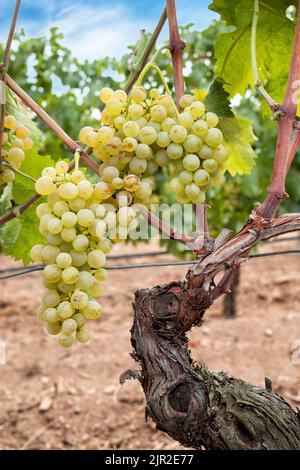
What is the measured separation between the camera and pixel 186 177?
2.82 ft

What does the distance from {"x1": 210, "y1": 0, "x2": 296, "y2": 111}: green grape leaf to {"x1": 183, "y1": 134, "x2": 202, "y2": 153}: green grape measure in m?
0.35

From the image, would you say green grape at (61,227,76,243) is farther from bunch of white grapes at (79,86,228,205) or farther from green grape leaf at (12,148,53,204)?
green grape leaf at (12,148,53,204)

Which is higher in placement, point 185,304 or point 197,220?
point 197,220

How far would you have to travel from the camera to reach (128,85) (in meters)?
1.00

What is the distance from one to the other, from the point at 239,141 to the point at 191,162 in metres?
0.27

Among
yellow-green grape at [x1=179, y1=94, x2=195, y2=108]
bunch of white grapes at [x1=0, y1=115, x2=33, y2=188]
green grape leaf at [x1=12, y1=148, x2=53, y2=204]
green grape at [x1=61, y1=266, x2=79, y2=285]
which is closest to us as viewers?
green grape at [x1=61, y1=266, x2=79, y2=285]

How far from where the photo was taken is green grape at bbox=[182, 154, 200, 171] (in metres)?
0.85

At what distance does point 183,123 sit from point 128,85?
19cm

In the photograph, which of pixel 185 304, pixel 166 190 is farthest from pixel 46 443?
pixel 185 304

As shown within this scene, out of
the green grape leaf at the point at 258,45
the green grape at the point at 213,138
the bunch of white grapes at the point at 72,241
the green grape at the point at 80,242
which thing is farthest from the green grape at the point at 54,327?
the green grape leaf at the point at 258,45

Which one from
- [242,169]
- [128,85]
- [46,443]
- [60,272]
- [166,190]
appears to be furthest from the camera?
[166,190]

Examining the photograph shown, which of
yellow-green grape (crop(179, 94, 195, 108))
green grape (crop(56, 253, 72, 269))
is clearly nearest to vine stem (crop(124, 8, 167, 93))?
yellow-green grape (crop(179, 94, 195, 108))

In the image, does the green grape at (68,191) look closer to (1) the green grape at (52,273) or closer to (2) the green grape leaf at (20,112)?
(1) the green grape at (52,273)
